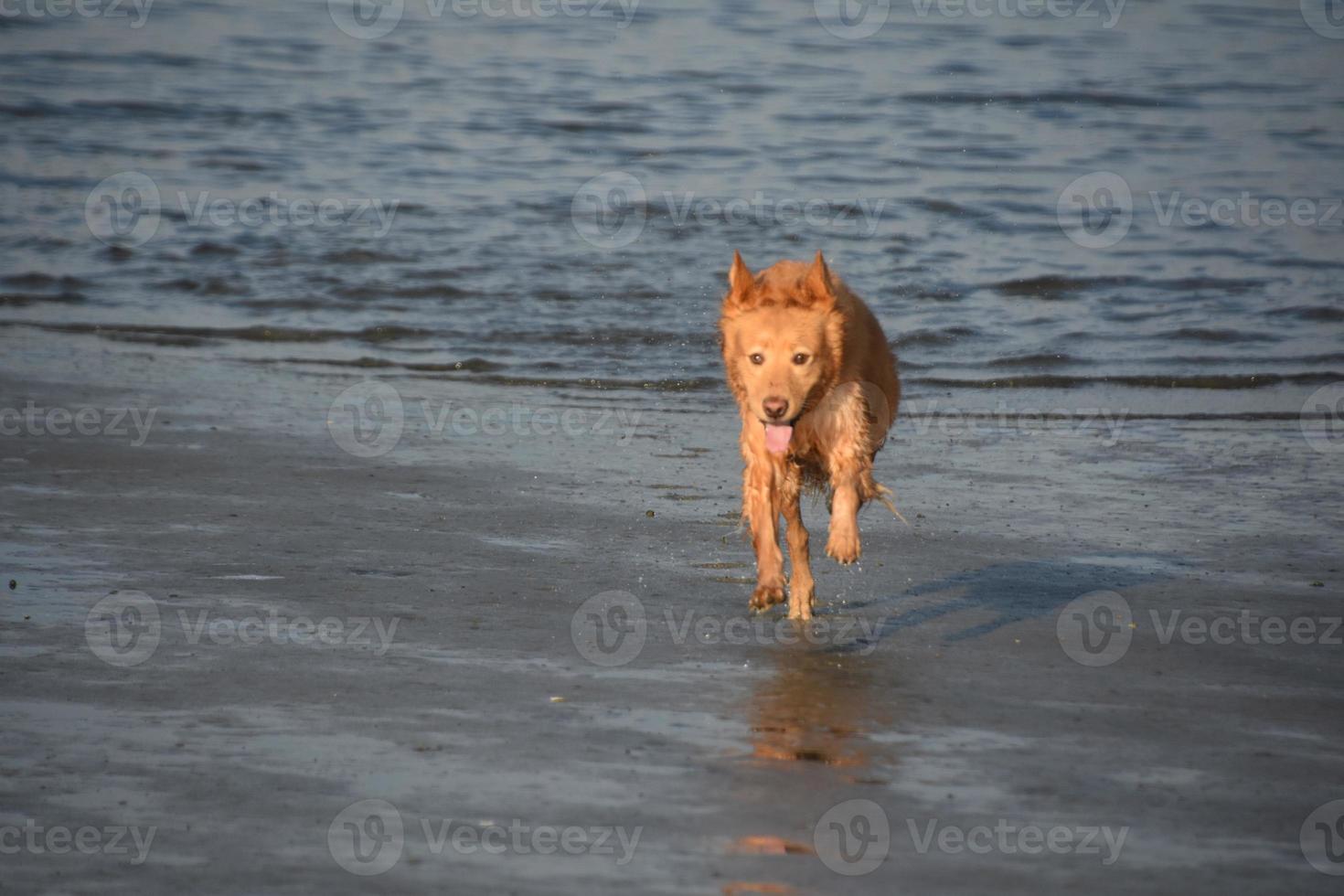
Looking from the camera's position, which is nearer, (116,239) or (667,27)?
(116,239)

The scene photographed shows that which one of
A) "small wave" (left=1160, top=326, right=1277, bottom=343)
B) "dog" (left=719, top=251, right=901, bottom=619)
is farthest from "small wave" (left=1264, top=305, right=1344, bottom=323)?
"dog" (left=719, top=251, right=901, bottom=619)

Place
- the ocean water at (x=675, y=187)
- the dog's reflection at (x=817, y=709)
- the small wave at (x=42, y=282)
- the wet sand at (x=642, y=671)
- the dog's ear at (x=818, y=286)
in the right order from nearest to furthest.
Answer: the wet sand at (x=642, y=671) < the dog's reflection at (x=817, y=709) < the dog's ear at (x=818, y=286) < the ocean water at (x=675, y=187) < the small wave at (x=42, y=282)

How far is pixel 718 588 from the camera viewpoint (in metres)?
7.07

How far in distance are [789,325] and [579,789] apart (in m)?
2.36

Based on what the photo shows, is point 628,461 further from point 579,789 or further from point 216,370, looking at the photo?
point 579,789

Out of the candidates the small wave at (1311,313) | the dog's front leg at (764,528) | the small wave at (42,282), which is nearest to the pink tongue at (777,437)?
the dog's front leg at (764,528)

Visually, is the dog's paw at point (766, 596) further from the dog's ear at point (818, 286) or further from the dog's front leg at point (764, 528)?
the dog's ear at point (818, 286)

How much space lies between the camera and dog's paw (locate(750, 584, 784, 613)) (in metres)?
6.24

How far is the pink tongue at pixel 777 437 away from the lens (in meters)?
6.37

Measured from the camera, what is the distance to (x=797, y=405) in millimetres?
6438

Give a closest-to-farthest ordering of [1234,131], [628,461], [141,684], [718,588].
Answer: [141,684] < [718,588] < [628,461] < [1234,131]

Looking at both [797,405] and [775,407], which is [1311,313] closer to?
[797,405]

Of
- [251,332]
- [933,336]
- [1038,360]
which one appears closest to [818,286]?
[1038,360]

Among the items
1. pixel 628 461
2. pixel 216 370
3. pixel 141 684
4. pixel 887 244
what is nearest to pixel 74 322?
pixel 216 370
